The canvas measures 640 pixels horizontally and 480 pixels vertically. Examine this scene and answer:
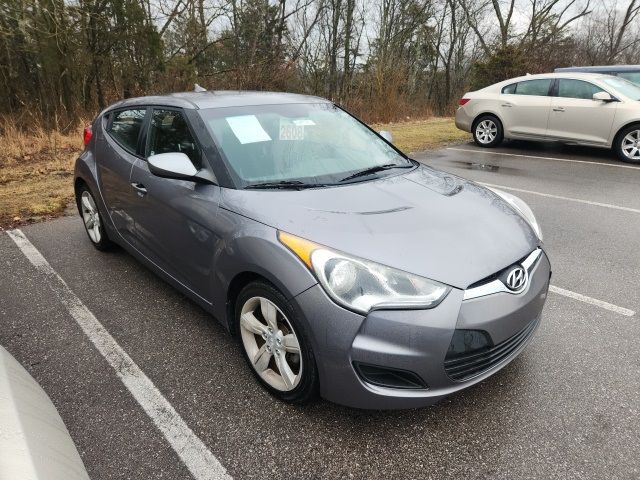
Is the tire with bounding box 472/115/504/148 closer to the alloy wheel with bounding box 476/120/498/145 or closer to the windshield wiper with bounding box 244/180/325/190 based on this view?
the alloy wheel with bounding box 476/120/498/145

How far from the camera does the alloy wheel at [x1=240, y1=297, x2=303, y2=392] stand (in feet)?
7.07

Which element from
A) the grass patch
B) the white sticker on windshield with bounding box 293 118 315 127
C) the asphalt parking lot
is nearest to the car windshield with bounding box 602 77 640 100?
the grass patch

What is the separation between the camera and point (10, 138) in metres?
9.29

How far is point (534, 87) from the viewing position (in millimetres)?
8938

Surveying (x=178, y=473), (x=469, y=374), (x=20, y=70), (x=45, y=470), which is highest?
(x=20, y=70)

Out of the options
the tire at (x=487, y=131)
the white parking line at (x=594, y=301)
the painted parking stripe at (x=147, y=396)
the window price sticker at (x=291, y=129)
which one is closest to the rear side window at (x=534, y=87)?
the tire at (x=487, y=131)

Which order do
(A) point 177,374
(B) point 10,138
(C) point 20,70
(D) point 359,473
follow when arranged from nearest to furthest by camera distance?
1. (D) point 359,473
2. (A) point 177,374
3. (B) point 10,138
4. (C) point 20,70

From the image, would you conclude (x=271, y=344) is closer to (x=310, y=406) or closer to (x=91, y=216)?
(x=310, y=406)

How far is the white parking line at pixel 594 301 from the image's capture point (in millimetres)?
3098

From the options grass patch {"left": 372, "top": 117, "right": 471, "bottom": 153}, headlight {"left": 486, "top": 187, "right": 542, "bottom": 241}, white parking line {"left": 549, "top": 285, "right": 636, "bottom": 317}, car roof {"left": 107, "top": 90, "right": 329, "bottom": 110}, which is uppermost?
car roof {"left": 107, "top": 90, "right": 329, "bottom": 110}

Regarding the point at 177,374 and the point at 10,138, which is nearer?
the point at 177,374

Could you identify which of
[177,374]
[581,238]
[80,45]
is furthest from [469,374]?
[80,45]

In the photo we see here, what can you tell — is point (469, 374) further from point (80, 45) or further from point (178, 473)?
point (80, 45)

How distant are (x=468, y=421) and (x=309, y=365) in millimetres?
851
